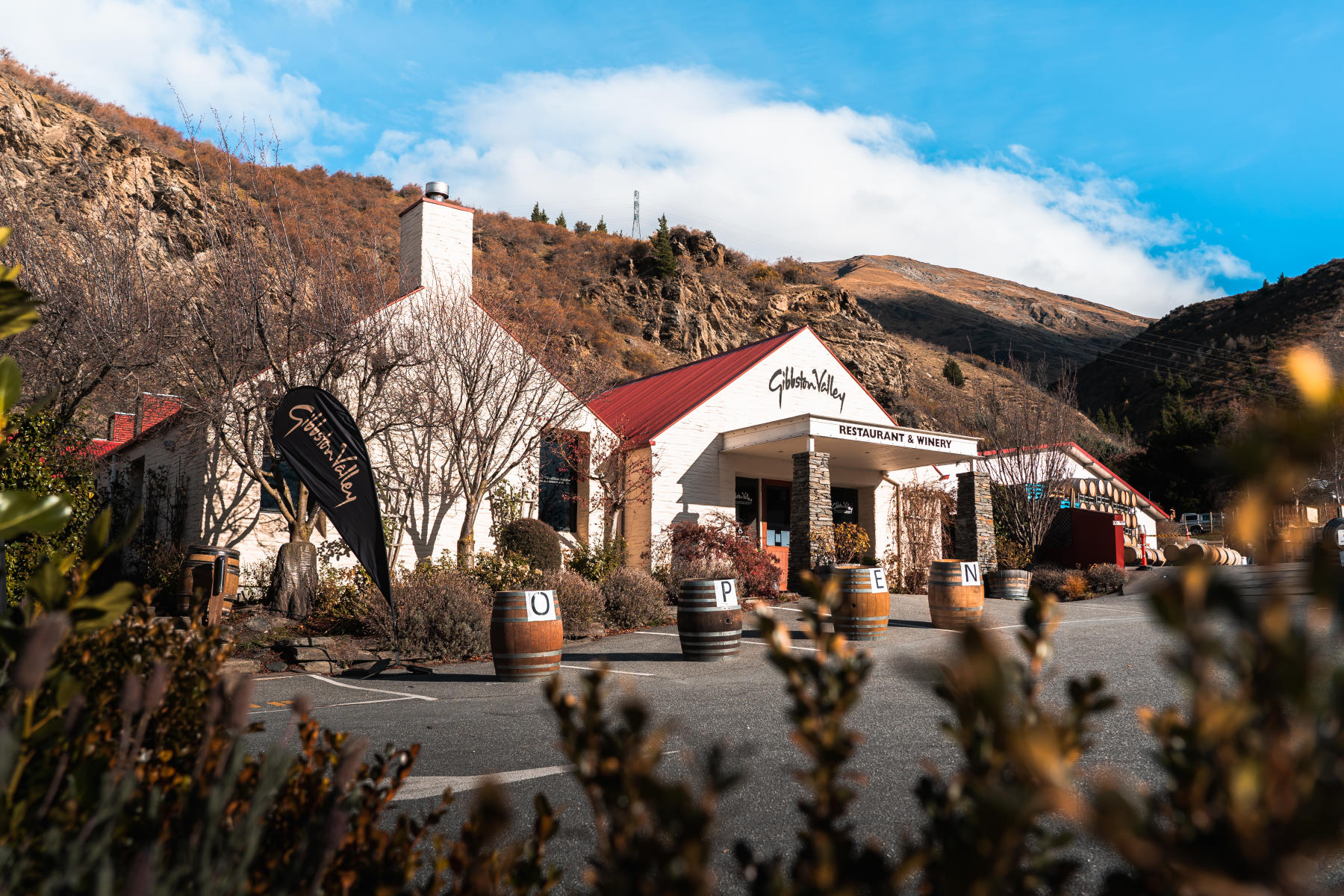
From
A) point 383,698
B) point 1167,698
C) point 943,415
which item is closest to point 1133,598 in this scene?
point 1167,698

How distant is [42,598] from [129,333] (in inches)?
598

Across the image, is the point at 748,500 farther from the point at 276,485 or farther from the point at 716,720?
the point at 716,720

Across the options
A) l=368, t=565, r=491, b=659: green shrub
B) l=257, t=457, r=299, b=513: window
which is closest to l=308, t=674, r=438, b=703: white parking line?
l=368, t=565, r=491, b=659: green shrub

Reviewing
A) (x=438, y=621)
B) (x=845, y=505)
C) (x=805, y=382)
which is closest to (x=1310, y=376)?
(x=438, y=621)

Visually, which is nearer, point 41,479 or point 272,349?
point 41,479

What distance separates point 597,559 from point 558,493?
7.07 ft

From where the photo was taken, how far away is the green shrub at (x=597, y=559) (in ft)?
54.4

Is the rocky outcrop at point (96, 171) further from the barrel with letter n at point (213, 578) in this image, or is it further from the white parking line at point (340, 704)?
the white parking line at point (340, 704)

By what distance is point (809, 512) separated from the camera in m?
18.0

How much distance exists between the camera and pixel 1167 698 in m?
6.94

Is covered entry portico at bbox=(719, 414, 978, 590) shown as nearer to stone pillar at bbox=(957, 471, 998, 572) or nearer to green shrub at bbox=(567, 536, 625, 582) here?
stone pillar at bbox=(957, 471, 998, 572)

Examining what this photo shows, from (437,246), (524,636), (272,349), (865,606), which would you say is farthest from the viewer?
(437,246)

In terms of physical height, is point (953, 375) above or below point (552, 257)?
below

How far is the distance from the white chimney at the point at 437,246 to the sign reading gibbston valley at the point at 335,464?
610 centimetres
